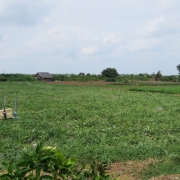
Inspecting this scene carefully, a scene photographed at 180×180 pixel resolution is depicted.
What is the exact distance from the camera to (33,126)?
9.34m

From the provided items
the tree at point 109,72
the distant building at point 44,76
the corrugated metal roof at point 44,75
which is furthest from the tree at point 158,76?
the corrugated metal roof at point 44,75

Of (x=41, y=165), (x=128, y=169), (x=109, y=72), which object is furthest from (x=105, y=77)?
(x=41, y=165)

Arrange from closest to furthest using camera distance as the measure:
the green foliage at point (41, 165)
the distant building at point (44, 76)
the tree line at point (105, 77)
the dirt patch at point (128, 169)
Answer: the green foliage at point (41, 165) → the dirt patch at point (128, 169) → the tree line at point (105, 77) → the distant building at point (44, 76)

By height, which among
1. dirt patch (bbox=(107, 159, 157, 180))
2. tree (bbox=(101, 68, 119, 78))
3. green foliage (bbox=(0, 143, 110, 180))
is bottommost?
dirt patch (bbox=(107, 159, 157, 180))

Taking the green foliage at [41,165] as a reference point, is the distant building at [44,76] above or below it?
above

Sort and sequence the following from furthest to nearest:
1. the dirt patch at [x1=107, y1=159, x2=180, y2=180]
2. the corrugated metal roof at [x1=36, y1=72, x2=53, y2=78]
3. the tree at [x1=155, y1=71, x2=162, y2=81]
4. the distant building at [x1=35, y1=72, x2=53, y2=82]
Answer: the corrugated metal roof at [x1=36, y1=72, x2=53, y2=78] < the distant building at [x1=35, y1=72, x2=53, y2=82] < the tree at [x1=155, y1=71, x2=162, y2=81] < the dirt patch at [x1=107, y1=159, x2=180, y2=180]

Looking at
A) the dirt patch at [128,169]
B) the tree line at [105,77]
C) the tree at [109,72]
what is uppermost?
the tree at [109,72]

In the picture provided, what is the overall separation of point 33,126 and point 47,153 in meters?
8.26

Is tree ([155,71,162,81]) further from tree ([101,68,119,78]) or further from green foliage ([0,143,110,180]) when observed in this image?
green foliage ([0,143,110,180])

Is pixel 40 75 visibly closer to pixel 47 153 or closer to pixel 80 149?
pixel 80 149

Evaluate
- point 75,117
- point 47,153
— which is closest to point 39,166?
point 47,153

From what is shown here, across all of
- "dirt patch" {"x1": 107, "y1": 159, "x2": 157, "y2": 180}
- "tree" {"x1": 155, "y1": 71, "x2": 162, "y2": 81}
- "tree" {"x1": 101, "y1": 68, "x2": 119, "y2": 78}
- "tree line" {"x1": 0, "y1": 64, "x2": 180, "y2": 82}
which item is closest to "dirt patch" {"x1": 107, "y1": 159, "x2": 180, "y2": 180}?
"dirt patch" {"x1": 107, "y1": 159, "x2": 157, "y2": 180}

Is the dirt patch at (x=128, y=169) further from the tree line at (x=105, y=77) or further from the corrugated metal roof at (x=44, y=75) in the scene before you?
the corrugated metal roof at (x=44, y=75)

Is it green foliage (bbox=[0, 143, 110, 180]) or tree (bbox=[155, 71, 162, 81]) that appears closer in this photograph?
green foliage (bbox=[0, 143, 110, 180])
